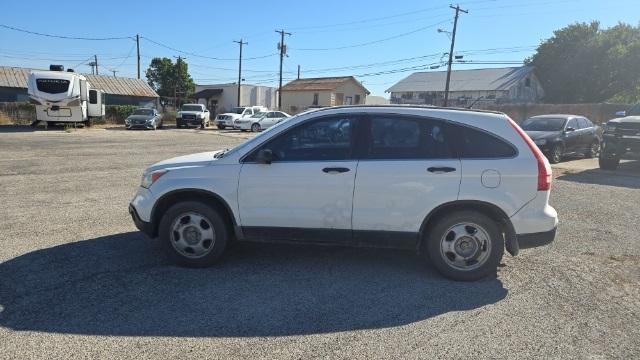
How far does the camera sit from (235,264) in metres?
4.91

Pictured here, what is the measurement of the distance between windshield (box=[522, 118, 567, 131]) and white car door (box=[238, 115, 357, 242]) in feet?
43.8

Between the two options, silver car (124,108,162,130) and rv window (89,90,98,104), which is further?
silver car (124,108,162,130)

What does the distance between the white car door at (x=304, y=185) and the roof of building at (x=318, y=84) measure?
53.7m

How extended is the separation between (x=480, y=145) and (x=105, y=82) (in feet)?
149

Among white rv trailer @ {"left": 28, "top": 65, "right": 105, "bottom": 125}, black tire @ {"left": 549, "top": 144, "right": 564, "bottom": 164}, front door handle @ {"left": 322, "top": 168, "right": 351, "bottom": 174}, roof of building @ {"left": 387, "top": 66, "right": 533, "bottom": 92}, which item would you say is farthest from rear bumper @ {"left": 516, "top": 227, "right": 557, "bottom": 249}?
roof of building @ {"left": 387, "top": 66, "right": 533, "bottom": 92}

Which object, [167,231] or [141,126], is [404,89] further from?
[167,231]

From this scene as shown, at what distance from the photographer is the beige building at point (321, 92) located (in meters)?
58.0

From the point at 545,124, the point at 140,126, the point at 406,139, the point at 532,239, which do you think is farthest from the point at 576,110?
the point at 406,139

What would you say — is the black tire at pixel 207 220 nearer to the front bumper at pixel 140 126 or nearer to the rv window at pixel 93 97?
the rv window at pixel 93 97

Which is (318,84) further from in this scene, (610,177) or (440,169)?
(440,169)

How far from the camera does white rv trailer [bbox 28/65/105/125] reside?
2477cm

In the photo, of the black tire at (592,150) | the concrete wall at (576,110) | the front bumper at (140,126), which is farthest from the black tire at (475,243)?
the front bumper at (140,126)

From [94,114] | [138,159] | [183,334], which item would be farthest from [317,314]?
[94,114]

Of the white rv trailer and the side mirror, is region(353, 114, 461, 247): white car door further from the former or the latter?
the white rv trailer
